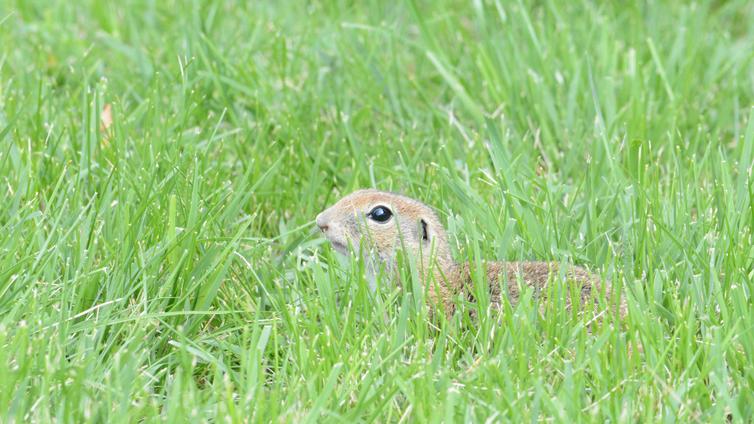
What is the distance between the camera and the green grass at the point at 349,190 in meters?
3.52

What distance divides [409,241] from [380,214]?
0.50 feet

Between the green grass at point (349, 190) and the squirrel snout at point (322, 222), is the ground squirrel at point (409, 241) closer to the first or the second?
the squirrel snout at point (322, 222)

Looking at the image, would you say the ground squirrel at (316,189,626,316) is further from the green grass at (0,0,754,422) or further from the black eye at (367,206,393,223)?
the green grass at (0,0,754,422)

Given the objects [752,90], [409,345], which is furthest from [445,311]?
[752,90]

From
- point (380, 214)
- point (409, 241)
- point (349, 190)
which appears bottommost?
point (409, 241)

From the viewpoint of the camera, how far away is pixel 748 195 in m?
4.73

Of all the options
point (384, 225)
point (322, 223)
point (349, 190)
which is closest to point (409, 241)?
point (384, 225)

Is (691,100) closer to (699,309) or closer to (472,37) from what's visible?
(472,37)

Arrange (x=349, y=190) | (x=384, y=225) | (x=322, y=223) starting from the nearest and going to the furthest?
(x=322, y=223) → (x=384, y=225) → (x=349, y=190)

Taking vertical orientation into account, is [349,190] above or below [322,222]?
above

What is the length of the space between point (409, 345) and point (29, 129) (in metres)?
2.26

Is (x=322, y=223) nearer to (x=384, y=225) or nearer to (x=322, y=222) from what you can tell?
(x=322, y=222)

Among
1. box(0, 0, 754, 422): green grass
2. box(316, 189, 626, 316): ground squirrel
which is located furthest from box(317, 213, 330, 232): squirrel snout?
box(0, 0, 754, 422): green grass

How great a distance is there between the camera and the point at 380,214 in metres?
4.64
